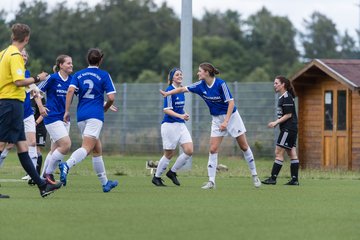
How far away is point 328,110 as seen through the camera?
2911cm

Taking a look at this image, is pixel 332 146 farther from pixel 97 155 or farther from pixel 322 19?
pixel 322 19

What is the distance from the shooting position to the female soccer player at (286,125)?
19.6 m

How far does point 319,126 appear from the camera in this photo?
96.6ft

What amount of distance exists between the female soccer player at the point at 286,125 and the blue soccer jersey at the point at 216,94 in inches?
77.6

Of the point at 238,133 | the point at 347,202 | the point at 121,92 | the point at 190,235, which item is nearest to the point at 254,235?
the point at 190,235

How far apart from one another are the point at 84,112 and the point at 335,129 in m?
14.2

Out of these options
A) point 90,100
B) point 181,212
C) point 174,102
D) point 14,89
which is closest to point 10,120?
point 14,89

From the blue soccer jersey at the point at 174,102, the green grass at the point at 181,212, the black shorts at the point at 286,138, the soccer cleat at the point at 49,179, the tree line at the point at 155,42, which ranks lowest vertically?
the green grass at the point at 181,212

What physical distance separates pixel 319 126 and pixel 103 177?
46.3 ft

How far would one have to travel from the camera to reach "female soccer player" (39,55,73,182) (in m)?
16.7

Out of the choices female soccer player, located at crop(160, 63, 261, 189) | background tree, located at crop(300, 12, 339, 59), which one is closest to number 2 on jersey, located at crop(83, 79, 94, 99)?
female soccer player, located at crop(160, 63, 261, 189)

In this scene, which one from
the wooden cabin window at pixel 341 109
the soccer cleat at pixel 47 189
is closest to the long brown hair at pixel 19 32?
the soccer cleat at pixel 47 189

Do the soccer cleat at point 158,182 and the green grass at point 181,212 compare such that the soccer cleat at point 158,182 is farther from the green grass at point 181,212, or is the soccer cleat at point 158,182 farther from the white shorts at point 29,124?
the white shorts at point 29,124

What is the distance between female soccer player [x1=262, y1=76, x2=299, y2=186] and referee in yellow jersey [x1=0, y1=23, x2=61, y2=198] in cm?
634
